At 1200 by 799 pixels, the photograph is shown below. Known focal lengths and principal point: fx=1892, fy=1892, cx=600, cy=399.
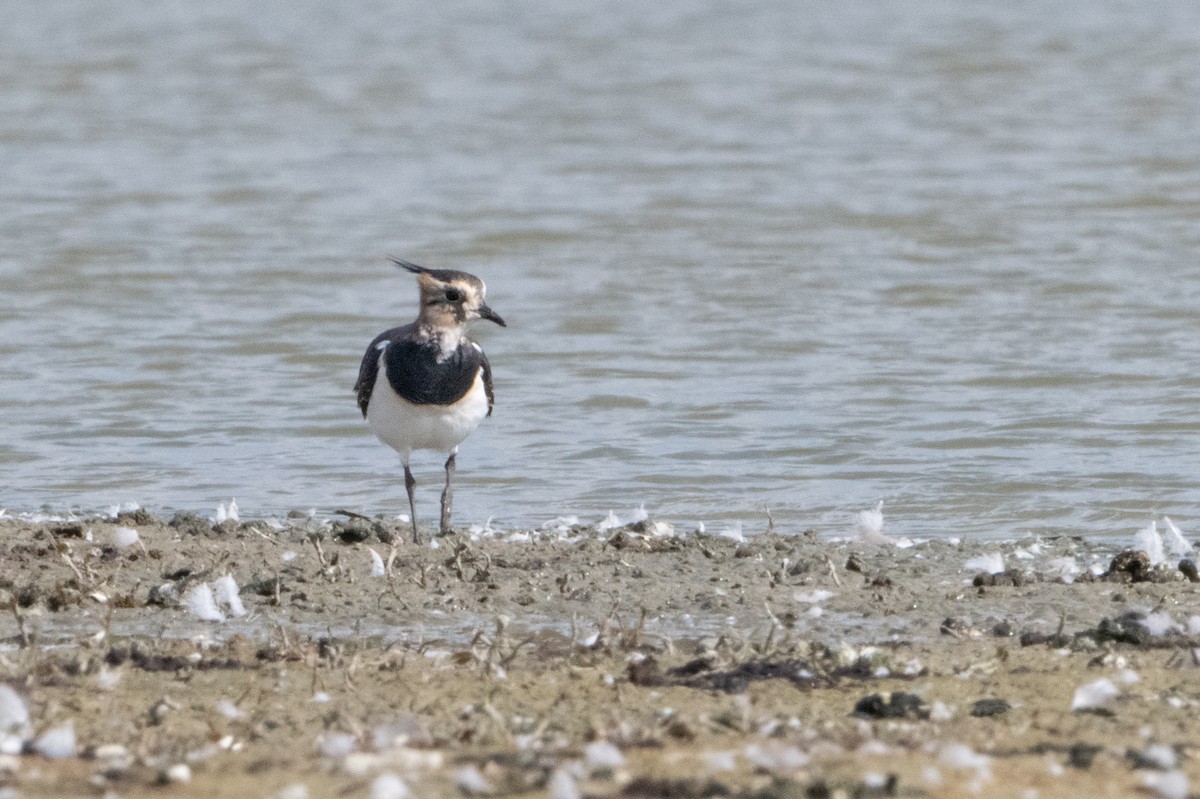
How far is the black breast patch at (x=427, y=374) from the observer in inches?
315

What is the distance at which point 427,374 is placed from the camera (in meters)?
8.00

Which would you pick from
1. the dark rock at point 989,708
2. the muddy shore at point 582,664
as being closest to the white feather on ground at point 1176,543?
the muddy shore at point 582,664

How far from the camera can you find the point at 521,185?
663 inches

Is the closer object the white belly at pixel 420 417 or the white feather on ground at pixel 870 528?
the white feather on ground at pixel 870 528

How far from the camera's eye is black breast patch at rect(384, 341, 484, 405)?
800 cm

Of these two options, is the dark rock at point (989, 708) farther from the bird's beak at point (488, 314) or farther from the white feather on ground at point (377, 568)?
the bird's beak at point (488, 314)

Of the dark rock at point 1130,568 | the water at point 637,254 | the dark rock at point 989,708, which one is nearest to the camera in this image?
the dark rock at point 989,708

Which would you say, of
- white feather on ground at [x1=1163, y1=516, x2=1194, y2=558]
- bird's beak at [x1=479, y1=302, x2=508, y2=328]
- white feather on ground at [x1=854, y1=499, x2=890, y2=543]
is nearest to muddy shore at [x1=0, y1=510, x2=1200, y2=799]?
white feather on ground at [x1=854, y1=499, x2=890, y2=543]

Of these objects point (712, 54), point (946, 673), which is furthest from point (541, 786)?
point (712, 54)

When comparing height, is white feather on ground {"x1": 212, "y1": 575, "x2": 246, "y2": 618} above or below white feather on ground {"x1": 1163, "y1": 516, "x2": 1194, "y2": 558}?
above

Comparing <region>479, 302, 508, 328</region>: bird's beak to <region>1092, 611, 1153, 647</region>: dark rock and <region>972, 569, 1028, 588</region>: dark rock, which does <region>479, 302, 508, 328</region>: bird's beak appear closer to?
<region>972, 569, 1028, 588</region>: dark rock

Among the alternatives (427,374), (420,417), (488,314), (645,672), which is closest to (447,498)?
(420,417)

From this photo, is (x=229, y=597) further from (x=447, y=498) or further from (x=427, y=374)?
(x=447, y=498)

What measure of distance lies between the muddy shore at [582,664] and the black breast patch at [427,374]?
594 millimetres
